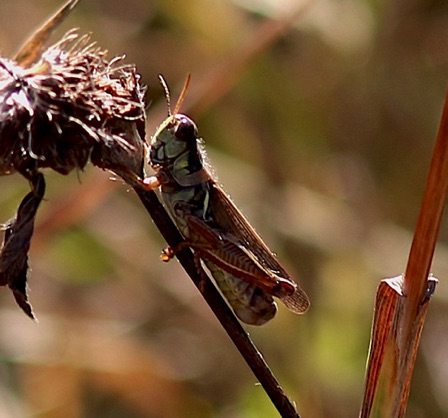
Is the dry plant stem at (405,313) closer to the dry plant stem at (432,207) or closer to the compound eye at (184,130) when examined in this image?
the dry plant stem at (432,207)

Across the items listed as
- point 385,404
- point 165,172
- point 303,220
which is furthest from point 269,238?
point 385,404

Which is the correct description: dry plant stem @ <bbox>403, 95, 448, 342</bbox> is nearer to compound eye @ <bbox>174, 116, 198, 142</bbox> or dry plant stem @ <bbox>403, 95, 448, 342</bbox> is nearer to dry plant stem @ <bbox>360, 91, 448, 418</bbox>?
dry plant stem @ <bbox>360, 91, 448, 418</bbox>

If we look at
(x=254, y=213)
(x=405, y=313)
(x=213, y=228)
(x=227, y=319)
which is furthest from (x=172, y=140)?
(x=254, y=213)

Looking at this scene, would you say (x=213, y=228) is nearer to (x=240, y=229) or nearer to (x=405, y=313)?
(x=240, y=229)

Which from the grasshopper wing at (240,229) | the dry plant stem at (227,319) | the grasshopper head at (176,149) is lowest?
the dry plant stem at (227,319)

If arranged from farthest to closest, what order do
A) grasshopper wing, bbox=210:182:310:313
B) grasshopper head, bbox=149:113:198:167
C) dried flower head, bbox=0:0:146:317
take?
grasshopper wing, bbox=210:182:310:313, grasshopper head, bbox=149:113:198:167, dried flower head, bbox=0:0:146:317

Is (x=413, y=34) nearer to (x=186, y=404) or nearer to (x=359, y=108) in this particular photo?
(x=359, y=108)

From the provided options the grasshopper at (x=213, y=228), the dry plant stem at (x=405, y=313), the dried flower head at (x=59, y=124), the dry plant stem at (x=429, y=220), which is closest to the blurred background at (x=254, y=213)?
the grasshopper at (x=213, y=228)

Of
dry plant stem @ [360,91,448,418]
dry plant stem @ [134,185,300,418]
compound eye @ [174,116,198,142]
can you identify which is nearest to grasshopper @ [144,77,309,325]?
compound eye @ [174,116,198,142]
